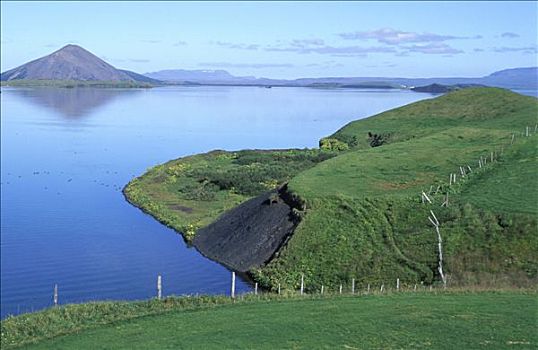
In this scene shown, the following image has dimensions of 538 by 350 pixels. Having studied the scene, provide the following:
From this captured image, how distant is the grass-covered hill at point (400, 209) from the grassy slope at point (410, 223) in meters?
0.07

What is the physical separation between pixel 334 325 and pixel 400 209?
22753mm

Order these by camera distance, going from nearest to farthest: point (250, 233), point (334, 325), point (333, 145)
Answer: point (334, 325), point (250, 233), point (333, 145)

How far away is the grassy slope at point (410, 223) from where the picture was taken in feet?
126

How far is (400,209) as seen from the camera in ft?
148

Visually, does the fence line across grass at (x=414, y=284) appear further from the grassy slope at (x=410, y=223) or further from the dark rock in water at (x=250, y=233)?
the dark rock in water at (x=250, y=233)

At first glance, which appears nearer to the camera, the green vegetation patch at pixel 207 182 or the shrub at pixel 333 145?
the green vegetation patch at pixel 207 182

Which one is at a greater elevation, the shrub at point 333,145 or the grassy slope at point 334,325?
the shrub at point 333,145

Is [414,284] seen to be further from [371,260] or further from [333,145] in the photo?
[333,145]

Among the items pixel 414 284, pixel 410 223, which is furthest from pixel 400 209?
pixel 414 284

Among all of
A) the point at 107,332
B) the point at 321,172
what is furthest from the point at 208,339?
the point at 321,172

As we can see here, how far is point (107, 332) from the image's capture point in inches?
996

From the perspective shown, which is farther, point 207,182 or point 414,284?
point 207,182

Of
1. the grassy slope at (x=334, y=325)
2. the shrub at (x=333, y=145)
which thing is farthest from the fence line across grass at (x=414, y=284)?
the shrub at (x=333, y=145)

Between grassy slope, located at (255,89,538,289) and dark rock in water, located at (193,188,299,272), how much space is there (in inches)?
70.4
